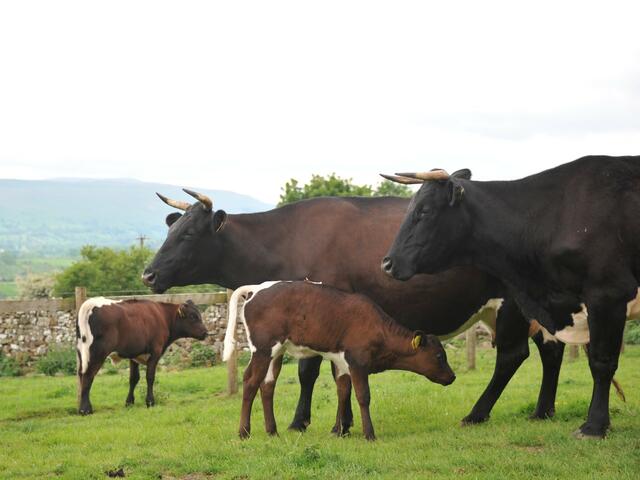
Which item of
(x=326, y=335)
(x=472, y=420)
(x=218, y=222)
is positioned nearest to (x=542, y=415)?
(x=472, y=420)

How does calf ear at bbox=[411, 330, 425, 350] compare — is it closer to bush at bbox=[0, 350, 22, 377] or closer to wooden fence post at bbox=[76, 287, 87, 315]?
wooden fence post at bbox=[76, 287, 87, 315]

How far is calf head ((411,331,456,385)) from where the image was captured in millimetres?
9578

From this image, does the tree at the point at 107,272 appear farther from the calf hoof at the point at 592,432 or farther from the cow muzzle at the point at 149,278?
the calf hoof at the point at 592,432

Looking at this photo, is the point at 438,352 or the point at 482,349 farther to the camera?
the point at 482,349

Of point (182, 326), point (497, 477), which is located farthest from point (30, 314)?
point (497, 477)

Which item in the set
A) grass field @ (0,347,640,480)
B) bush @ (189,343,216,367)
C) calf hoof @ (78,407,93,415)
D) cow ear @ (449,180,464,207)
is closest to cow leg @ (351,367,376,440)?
grass field @ (0,347,640,480)

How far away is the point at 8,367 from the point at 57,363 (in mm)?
1043

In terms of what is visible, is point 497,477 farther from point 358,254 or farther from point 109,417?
point 109,417

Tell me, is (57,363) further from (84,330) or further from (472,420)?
(472,420)

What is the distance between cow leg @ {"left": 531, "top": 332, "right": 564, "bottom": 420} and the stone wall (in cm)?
1142

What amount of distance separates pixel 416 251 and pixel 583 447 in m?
2.49

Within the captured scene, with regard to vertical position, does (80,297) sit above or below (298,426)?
above

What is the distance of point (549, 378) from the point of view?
10297 millimetres

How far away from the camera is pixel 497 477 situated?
6.98m
